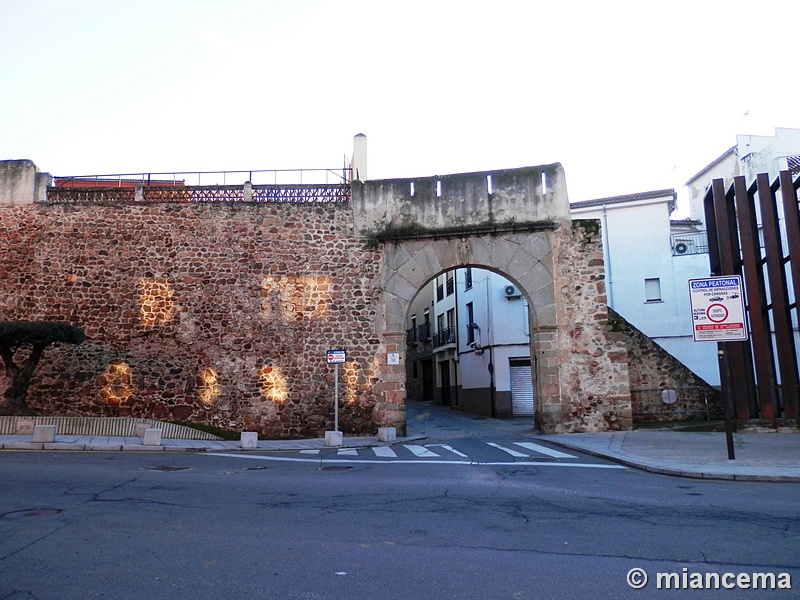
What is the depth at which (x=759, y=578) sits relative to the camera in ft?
13.2

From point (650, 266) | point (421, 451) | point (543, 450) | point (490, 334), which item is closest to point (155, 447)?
point (421, 451)

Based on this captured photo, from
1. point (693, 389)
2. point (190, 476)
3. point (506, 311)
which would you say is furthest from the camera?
point (506, 311)

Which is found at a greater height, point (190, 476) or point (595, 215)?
point (595, 215)

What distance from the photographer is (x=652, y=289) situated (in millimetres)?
27016

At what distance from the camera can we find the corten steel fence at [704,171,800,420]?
13625 mm

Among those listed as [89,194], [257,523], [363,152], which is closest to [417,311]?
[363,152]

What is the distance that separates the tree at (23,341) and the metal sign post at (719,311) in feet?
45.4

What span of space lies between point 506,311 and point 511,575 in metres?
22.1

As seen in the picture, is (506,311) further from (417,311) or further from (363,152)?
(417,311)

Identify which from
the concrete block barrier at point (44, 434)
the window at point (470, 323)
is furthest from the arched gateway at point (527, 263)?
the window at point (470, 323)

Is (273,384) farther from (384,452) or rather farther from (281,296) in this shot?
(384,452)

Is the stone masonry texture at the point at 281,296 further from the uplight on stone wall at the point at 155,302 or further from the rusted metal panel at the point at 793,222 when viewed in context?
the rusted metal panel at the point at 793,222

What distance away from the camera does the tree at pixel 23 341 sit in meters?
13.9

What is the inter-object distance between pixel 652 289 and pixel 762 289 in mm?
12667
